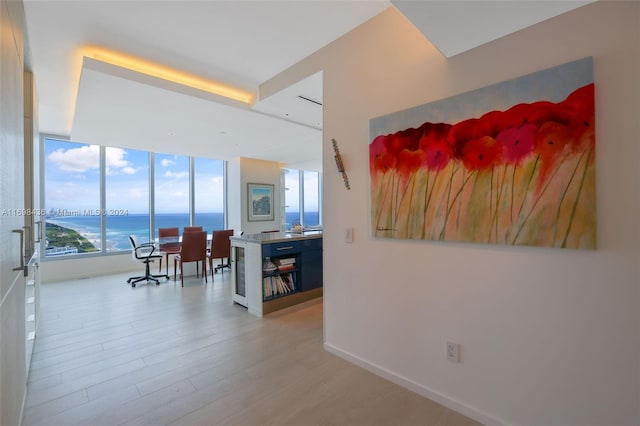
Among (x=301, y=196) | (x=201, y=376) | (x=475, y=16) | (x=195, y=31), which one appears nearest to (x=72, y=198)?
(x=195, y=31)

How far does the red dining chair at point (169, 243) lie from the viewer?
5.80 metres

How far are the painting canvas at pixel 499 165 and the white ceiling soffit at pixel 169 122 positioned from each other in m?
2.50

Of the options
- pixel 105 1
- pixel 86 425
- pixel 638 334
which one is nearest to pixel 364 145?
pixel 638 334

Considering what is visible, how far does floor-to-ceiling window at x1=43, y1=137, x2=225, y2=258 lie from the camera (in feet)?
19.0

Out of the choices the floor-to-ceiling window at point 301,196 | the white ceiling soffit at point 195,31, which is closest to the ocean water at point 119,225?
the floor-to-ceiling window at point 301,196

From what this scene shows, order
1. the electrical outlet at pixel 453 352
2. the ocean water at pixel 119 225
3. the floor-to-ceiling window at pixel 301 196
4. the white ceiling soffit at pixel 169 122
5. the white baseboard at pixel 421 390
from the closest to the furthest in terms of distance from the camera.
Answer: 1. the white baseboard at pixel 421 390
2. the electrical outlet at pixel 453 352
3. the white ceiling soffit at pixel 169 122
4. the ocean water at pixel 119 225
5. the floor-to-ceiling window at pixel 301 196

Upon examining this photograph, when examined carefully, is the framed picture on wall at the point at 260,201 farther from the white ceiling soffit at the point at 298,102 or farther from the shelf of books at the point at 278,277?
the shelf of books at the point at 278,277

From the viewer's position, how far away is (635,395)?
1328 millimetres

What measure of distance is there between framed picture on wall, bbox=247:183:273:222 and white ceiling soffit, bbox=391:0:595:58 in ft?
20.9

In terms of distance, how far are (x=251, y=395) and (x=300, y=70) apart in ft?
9.50

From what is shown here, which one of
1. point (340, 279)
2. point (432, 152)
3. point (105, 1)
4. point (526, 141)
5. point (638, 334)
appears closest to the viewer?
point (638, 334)

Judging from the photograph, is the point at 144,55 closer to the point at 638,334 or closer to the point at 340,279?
the point at 340,279

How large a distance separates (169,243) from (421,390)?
5535 millimetres

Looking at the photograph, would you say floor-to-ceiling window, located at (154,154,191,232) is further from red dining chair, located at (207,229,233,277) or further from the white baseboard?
the white baseboard
